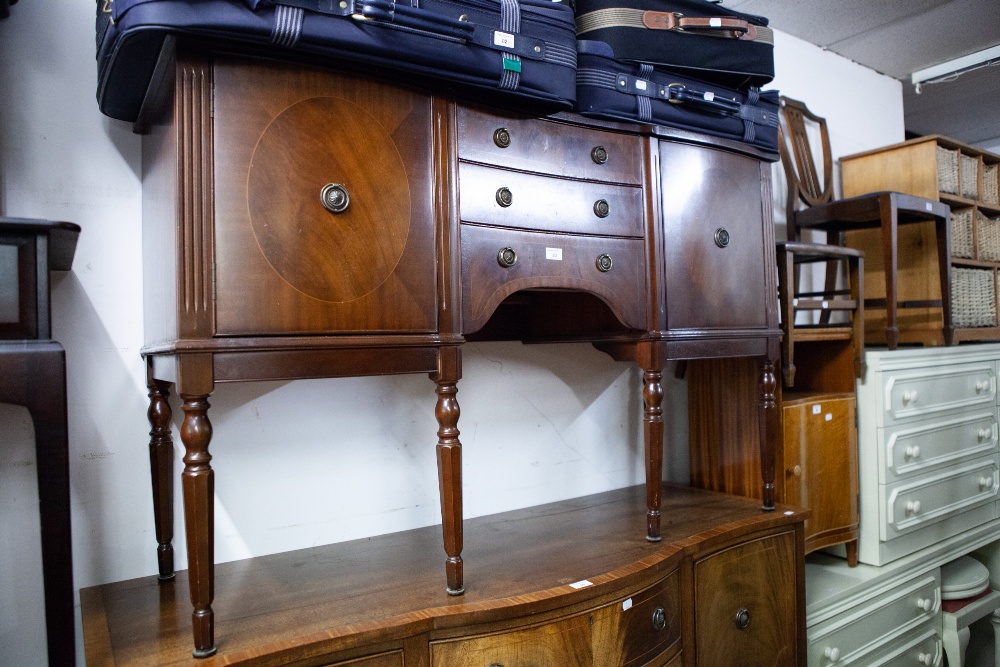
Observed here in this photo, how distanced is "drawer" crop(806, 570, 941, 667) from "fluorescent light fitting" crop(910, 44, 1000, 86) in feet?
8.11

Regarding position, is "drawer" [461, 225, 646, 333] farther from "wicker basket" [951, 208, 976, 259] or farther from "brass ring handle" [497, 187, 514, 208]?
"wicker basket" [951, 208, 976, 259]

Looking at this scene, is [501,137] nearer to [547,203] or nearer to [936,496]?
[547,203]

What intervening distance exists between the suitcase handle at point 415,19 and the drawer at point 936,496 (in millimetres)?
2262

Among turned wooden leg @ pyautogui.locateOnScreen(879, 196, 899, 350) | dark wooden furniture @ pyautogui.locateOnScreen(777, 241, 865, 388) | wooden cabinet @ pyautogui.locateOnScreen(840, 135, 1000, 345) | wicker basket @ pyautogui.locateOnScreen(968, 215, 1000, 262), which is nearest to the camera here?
dark wooden furniture @ pyautogui.locateOnScreen(777, 241, 865, 388)

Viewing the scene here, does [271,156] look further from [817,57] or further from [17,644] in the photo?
[817,57]

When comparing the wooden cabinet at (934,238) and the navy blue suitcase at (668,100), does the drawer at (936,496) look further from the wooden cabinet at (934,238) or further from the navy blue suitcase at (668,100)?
the navy blue suitcase at (668,100)

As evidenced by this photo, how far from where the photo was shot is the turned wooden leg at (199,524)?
1.20 m

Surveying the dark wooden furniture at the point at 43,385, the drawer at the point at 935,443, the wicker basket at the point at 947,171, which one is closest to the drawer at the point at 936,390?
the drawer at the point at 935,443

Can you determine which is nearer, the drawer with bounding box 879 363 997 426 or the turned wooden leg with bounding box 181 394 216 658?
the turned wooden leg with bounding box 181 394 216 658

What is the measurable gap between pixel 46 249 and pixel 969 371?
3.34 metres

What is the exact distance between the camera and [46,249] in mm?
1138

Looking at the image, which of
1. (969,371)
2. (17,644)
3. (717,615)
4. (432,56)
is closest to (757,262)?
(717,615)

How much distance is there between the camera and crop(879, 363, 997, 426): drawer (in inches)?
100

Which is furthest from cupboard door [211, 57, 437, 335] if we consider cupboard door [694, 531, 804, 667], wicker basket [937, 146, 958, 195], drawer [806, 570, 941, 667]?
wicker basket [937, 146, 958, 195]
